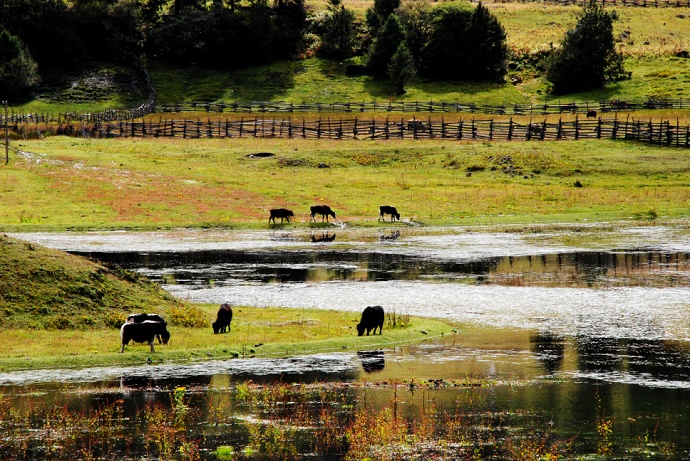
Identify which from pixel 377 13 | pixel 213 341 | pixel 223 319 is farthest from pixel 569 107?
pixel 213 341

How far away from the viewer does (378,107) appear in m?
113

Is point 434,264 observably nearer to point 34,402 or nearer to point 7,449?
point 34,402

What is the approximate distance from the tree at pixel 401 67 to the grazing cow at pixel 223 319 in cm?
9436

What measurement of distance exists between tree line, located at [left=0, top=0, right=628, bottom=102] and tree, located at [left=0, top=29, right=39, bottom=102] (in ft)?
0.42

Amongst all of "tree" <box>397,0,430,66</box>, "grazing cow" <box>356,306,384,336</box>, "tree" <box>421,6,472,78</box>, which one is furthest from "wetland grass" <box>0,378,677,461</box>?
"tree" <box>397,0,430,66</box>

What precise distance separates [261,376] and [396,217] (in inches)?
1439

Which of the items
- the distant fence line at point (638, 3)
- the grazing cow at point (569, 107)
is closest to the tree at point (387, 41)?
the grazing cow at point (569, 107)

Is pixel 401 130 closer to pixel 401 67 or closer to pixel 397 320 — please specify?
pixel 401 67

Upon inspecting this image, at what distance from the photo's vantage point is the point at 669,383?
72.3 ft

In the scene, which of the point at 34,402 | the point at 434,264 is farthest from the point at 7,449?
the point at 434,264

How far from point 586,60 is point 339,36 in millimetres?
34412

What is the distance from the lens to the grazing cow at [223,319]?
91.2 feet

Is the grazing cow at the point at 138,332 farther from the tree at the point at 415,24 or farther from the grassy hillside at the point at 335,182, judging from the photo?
the tree at the point at 415,24

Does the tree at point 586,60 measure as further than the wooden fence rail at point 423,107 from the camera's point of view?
Yes
